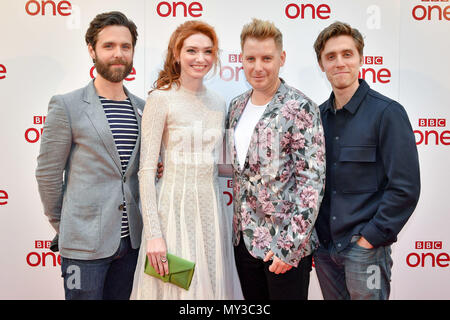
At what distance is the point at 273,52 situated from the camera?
197 cm

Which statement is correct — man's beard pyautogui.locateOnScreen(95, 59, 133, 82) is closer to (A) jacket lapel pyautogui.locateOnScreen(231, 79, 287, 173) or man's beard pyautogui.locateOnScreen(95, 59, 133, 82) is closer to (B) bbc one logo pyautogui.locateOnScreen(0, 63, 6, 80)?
(A) jacket lapel pyautogui.locateOnScreen(231, 79, 287, 173)

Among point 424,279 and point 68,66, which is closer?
point 68,66

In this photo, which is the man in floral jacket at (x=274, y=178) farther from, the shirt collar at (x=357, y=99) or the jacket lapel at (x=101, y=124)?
the jacket lapel at (x=101, y=124)

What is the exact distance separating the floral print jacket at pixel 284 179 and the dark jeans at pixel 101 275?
0.74 m

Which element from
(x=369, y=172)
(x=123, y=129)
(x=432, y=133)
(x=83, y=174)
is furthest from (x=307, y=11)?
(x=83, y=174)

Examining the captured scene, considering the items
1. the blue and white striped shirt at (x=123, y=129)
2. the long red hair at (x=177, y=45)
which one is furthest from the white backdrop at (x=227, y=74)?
the blue and white striped shirt at (x=123, y=129)

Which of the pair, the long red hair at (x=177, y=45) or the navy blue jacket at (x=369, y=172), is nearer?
the navy blue jacket at (x=369, y=172)

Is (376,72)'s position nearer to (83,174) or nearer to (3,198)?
(83,174)

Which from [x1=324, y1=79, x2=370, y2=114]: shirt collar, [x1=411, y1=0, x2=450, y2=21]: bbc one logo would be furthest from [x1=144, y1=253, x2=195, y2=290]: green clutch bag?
[x1=411, y1=0, x2=450, y2=21]: bbc one logo

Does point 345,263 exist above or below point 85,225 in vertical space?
below

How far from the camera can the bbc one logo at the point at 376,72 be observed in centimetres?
302
